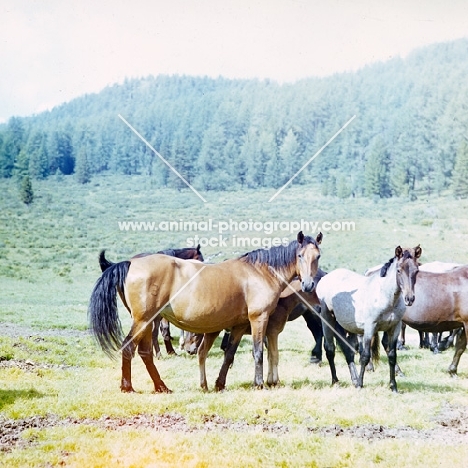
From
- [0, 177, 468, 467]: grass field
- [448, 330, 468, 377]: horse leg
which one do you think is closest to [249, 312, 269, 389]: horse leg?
[0, 177, 468, 467]: grass field

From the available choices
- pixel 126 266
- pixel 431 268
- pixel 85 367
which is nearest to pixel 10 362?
pixel 85 367

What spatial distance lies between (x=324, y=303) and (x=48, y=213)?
89.2 feet

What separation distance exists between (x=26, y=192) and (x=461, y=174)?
94.2ft

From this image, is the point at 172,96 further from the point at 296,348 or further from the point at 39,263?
the point at 296,348

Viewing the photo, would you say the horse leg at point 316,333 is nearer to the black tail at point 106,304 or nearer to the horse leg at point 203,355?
the horse leg at point 203,355

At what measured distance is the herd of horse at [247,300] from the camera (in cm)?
763

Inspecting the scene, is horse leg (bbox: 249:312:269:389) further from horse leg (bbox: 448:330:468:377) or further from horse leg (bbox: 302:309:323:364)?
horse leg (bbox: 448:330:468:377)

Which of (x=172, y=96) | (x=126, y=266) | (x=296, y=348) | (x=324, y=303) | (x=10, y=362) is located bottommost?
(x=296, y=348)

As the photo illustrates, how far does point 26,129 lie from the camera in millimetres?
38375

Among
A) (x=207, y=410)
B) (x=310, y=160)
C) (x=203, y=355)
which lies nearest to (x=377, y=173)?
(x=310, y=160)

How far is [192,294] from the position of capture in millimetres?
7859

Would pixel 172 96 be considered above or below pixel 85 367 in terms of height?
above

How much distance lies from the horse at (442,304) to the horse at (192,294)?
2.72m

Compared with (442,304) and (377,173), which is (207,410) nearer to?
(442,304)
